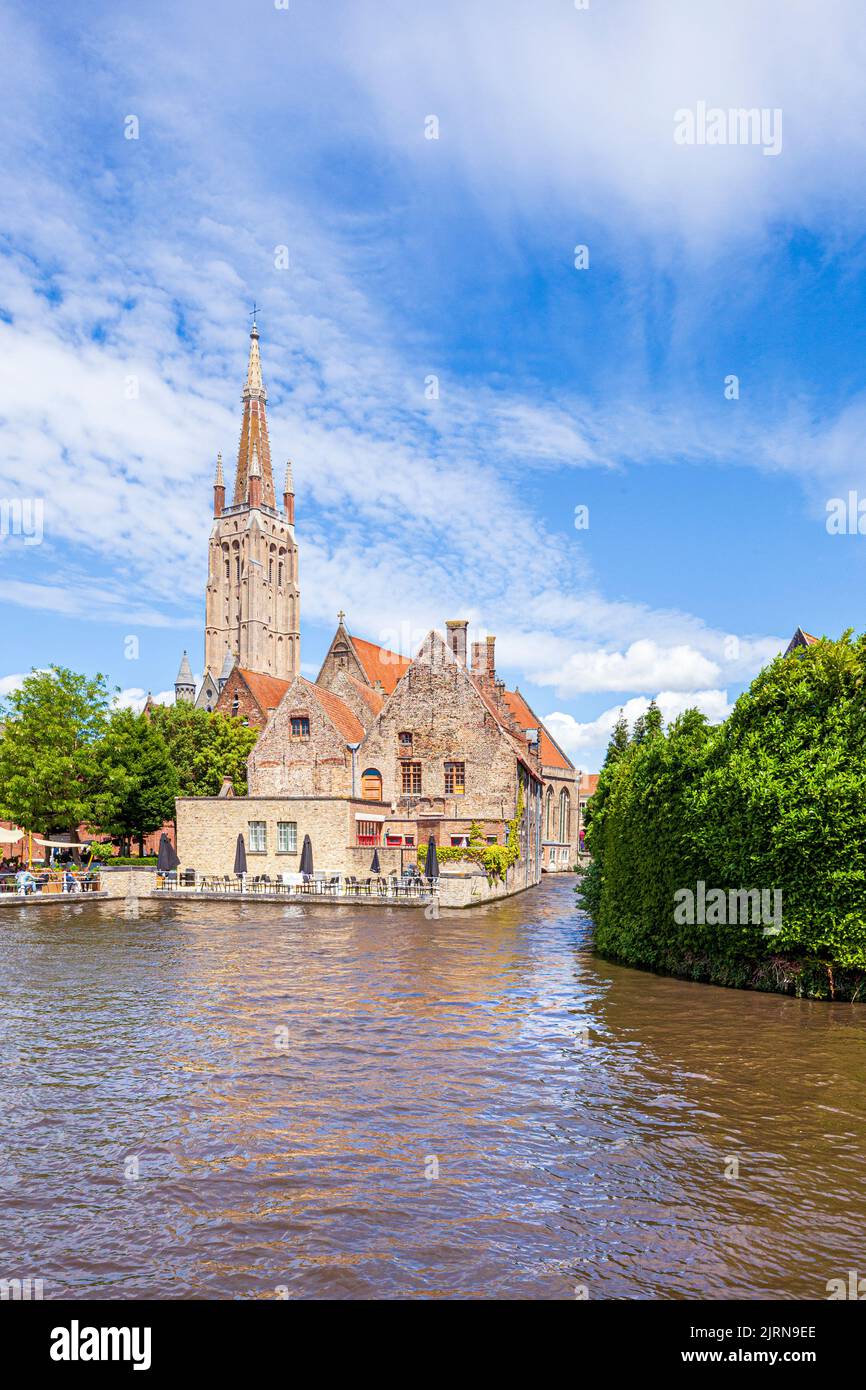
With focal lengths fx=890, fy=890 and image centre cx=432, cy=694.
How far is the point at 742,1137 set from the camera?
905 centimetres

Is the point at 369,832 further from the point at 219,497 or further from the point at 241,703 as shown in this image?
the point at 219,497

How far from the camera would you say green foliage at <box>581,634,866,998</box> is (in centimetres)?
1550

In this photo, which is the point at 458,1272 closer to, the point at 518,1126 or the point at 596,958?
the point at 518,1126

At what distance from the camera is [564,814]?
75625 mm

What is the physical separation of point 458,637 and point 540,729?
28.5m

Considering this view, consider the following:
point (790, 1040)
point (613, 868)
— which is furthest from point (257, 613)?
point (790, 1040)

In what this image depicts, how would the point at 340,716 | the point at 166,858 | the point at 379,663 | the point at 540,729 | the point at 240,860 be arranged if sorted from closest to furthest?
the point at 240,860 < the point at 166,858 < the point at 340,716 < the point at 379,663 < the point at 540,729

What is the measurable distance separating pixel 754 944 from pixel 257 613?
106 m

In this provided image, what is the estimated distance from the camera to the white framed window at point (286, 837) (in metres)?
42.1

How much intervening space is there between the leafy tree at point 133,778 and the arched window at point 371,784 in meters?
13.0

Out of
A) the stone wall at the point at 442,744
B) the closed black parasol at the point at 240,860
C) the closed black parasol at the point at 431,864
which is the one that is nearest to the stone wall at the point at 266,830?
the closed black parasol at the point at 240,860

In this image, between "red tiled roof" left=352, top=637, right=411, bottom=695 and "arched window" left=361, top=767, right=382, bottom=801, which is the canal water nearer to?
"arched window" left=361, top=767, right=382, bottom=801

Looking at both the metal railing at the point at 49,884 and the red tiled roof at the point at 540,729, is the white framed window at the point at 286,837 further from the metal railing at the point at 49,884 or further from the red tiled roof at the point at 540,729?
the red tiled roof at the point at 540,729

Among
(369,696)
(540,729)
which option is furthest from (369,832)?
(540,729)
